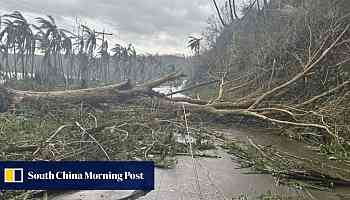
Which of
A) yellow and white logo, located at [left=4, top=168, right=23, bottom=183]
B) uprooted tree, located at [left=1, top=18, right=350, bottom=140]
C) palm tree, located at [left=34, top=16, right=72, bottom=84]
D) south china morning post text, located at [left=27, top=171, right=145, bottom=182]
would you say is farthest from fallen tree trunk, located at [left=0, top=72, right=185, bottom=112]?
palm tree, located at [left=34, top=16, right=72, bottom=84]

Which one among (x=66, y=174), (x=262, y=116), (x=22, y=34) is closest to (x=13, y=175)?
(x=66, y=174)

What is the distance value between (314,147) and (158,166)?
12.7 ft

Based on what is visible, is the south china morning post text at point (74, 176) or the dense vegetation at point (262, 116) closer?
the south china morning post text at point (74, 176)

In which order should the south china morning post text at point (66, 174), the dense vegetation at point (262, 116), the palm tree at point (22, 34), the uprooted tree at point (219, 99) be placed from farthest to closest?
1. the palm tree at point (22, 34)
2. the uprooted tree at point (219, 99)
3. the dense vegetation at point (262, 116)
4. the south china morning post text at point (66, 174)

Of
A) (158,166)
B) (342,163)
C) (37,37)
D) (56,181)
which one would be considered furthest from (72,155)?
(37,37)

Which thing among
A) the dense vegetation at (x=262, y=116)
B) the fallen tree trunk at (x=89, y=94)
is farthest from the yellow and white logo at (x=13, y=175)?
the fallen tree trunk at (x=89, y=94)

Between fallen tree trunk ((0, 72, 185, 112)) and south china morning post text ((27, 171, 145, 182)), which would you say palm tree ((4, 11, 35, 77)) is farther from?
south china morning post text ((27, 171, 145, 182))

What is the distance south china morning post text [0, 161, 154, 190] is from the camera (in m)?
3.58

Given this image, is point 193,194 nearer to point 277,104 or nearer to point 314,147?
point 314,147

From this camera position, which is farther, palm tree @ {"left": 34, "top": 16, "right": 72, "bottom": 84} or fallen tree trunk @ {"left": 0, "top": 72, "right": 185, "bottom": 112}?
palm tree @ {"left": 34, "top": 16, "right": 72, "bottom": 84}

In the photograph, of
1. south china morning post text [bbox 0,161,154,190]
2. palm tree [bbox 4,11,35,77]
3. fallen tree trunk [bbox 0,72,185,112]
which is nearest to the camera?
south china morning post text [bbox 0,161,154,190]

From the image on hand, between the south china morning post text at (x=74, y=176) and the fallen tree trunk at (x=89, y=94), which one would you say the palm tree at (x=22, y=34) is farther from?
the south china morning post text at (x=74, y=176)

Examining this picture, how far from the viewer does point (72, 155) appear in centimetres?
572

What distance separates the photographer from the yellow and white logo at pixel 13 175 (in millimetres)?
3615
